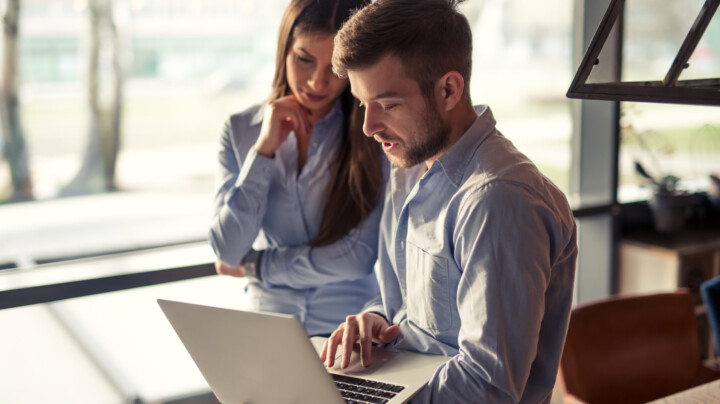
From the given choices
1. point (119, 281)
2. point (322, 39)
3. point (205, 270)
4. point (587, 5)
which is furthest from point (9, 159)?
point (587, 5)

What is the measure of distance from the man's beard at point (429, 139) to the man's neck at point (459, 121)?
0.03 ft

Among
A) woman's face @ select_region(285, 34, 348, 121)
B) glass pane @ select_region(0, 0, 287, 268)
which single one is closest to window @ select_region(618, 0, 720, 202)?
glass pane @ select_region(0, 0, 287, 268)

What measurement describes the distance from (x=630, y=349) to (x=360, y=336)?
3.73ft

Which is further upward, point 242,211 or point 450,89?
point 450,89

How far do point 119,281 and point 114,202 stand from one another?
487 millimetres

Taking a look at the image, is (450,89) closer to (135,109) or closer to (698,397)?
(698,397)

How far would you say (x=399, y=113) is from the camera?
132 centimetres

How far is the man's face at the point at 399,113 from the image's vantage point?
130cm

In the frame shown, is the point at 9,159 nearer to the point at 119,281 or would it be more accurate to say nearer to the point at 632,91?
the point at 119,281

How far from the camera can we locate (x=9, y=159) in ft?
8.75

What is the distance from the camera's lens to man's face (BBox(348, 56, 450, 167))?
130 cm

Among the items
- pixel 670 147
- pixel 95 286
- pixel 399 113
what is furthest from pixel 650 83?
pixel 670 147

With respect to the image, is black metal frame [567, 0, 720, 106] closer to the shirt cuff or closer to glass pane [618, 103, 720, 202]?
the shirt cuff

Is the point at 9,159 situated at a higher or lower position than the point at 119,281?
higher
